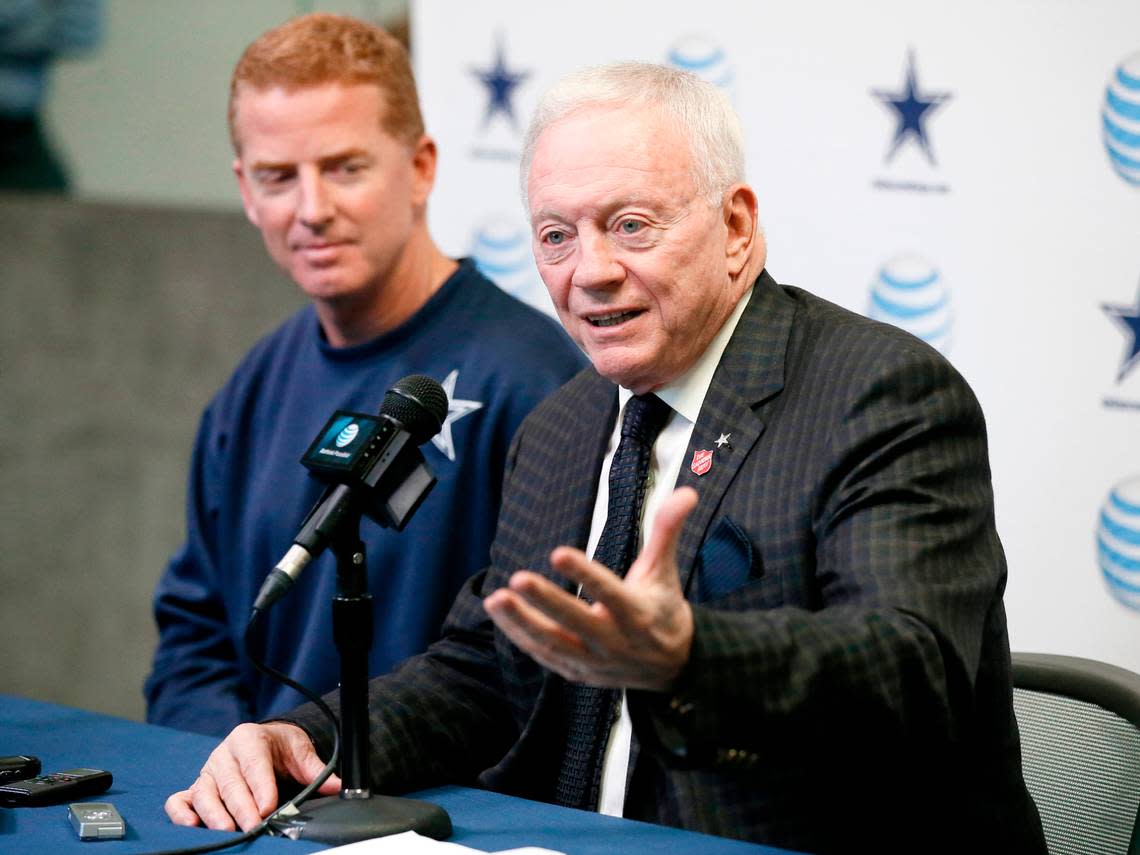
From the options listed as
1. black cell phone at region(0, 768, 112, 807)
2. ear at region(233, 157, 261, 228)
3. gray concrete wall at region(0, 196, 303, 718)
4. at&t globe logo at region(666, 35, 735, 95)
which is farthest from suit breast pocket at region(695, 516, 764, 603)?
gray concrete wall at region(0, 196, 303, 718)

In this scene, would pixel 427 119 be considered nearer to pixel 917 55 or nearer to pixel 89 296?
pixel 917 55

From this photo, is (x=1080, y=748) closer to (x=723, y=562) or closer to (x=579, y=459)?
(x=723, y=562)

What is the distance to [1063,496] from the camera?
2529 millimetres

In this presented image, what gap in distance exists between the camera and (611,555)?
2018 millimetres

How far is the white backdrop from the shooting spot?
2486mm

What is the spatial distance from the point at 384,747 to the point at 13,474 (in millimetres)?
3213

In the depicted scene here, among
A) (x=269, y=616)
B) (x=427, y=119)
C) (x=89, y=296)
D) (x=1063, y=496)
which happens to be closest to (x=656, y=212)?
(x=1063, y=496)

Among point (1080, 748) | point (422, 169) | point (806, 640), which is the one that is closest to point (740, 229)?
point (806, 640)

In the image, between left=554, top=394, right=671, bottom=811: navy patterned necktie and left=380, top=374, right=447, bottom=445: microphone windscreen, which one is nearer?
left=380, top=374, right=447, bottom=445: microphone windscreen

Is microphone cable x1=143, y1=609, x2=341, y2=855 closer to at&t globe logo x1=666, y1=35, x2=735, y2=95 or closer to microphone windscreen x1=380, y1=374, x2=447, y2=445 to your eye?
microphone windscreen x1=380, y1=374, x2=447, y2=445

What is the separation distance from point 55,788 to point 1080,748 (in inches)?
54.3

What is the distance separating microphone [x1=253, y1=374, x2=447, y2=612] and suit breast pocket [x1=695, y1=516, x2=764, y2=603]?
0.46 m

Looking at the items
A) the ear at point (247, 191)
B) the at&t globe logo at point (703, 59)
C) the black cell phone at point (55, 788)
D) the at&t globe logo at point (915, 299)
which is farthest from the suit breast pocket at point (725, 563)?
the ear at point (247, 191)

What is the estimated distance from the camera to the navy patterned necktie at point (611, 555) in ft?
6.49
